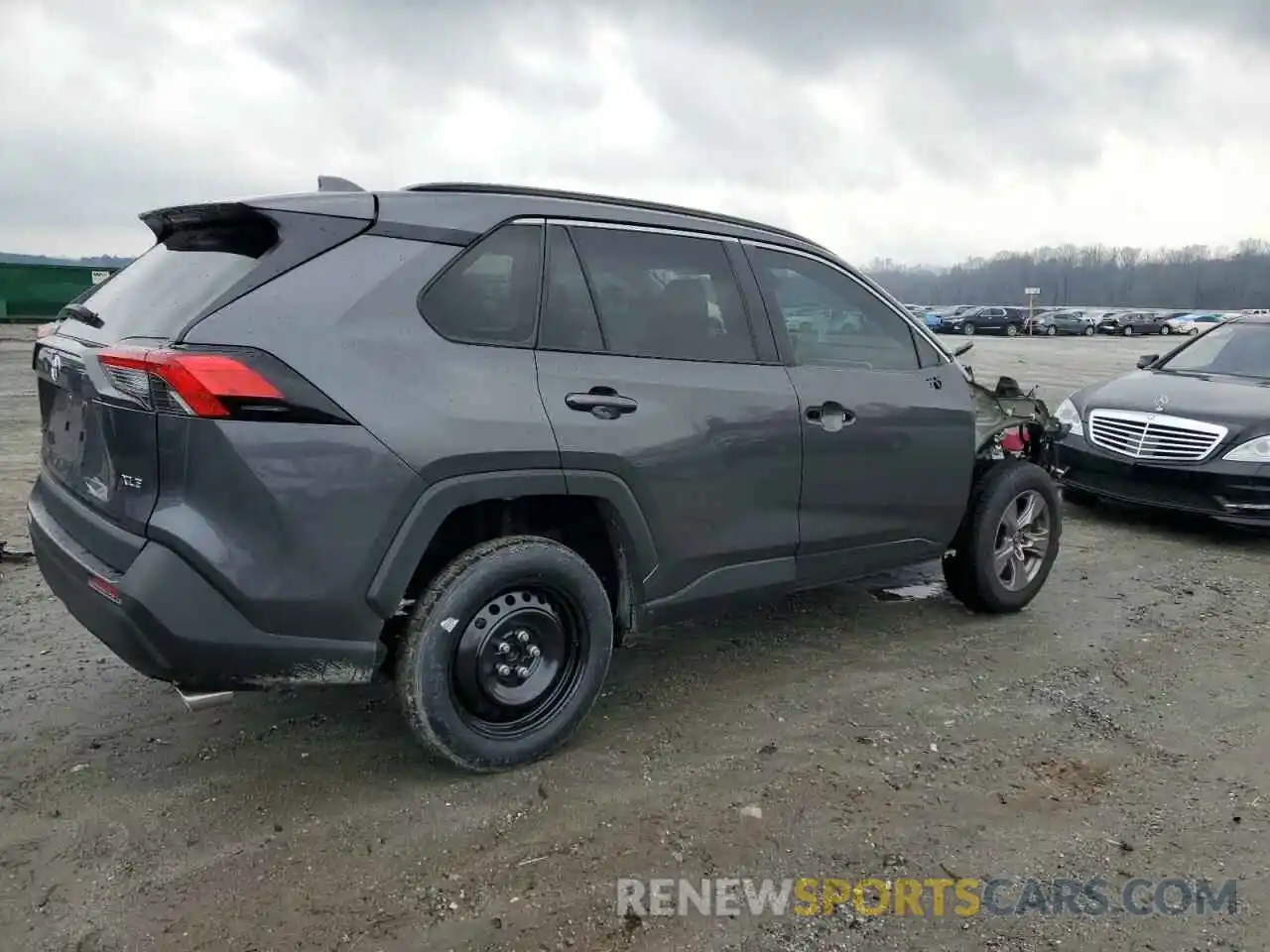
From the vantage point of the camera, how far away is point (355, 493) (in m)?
2.66

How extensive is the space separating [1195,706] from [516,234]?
3.22m

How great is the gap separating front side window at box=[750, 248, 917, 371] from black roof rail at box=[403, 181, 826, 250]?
0.13 meters

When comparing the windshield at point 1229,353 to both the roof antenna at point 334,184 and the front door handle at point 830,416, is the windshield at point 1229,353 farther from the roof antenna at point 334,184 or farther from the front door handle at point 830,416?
the roof antenna at point 334,184

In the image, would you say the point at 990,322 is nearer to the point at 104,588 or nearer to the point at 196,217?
the point at 196,217

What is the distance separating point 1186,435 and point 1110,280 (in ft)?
381

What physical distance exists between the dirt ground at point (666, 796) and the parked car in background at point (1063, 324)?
53.8 m

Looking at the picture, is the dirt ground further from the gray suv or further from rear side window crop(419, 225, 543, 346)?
rear side window crop(419, 225, 543, 346)

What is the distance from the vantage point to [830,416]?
3768mm

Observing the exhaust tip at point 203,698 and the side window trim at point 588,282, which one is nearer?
the exhaust tip at point 203,698

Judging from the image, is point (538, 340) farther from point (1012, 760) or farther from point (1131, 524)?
point (1131, 524)

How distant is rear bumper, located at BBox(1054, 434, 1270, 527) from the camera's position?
611cm

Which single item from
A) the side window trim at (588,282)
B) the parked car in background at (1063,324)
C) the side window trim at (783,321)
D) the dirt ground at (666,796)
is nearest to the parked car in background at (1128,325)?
the parked car in background at (1063,324)

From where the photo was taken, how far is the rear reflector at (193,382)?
251 cm

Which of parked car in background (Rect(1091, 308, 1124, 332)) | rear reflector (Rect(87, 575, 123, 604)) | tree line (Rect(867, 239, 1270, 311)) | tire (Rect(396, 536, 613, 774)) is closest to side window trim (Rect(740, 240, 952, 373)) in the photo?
tire (Rect(396, 536, 613, 774))
